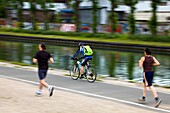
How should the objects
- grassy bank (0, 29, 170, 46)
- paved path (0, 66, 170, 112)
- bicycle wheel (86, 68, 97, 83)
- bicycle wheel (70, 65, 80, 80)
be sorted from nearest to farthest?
1. paved path (0, 66, 170, 112)
2. bicycle wheel (86, 68, 97, 83)
3. bicycle wheel (70, 65, 80, 80)
4. grassy bank (0, 29, 170, 46)

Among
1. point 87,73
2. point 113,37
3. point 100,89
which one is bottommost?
point 113,37

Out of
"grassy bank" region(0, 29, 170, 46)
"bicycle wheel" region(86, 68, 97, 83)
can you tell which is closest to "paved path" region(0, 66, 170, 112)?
"bicycle wheel" region(86, 68, 97, 83)

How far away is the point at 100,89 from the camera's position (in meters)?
14.5

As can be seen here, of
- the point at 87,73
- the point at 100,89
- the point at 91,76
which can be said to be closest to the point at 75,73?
the point at 87,73

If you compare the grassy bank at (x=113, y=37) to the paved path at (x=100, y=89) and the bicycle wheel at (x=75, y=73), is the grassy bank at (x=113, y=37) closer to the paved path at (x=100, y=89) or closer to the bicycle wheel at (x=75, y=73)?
the bicycle wheel at (x=75, y=73)

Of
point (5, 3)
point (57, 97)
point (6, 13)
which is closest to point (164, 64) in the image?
point (57, 97)

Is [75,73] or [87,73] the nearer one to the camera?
[87,73]

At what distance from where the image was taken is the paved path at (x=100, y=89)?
12016 mm

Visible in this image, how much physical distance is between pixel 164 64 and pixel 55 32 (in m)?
27.6

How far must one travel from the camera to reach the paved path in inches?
473

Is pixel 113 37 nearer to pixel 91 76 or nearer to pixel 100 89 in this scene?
pixel 91 76

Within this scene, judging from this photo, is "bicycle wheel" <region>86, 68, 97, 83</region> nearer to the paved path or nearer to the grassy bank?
the paved path

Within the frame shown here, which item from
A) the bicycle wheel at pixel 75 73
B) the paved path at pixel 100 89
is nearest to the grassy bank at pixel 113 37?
the bicycle wheel at pixel 75 73

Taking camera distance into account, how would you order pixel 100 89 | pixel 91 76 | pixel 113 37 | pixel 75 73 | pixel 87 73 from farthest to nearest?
pixel 113 37, pixel 75 73, pixel 87 73, pixel 91 76, pixel 100 89
